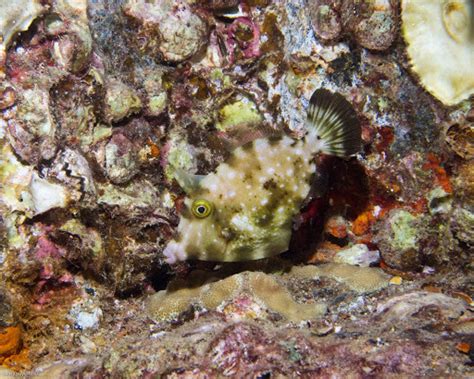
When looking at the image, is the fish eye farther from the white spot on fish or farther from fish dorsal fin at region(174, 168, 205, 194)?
the white spot on fish

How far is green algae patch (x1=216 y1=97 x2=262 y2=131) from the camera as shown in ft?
13.3

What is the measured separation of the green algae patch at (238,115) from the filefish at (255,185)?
39 cm

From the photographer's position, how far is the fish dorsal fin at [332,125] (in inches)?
142

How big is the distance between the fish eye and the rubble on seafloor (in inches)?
16.9

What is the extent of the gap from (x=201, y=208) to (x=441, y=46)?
2.63 m

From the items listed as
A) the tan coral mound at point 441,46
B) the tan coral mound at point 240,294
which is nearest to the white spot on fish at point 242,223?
the tan coral mound at point 240,294

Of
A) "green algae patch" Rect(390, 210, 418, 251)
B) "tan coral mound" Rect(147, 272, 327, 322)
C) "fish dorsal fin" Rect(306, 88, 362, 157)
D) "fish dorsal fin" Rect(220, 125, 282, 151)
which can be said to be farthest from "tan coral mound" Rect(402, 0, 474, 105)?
"tan coral mound" Rect(147, 272, 327, 322)

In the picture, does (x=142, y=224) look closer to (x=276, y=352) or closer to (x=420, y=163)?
(x=276, y=352)

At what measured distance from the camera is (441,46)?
396 cm

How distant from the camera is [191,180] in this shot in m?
3.58

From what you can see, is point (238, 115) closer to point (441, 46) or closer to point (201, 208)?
point (201, 208)

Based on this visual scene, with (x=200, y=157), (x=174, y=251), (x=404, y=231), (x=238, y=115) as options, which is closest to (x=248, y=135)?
(x=238, y=115)

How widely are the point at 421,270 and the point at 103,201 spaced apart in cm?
301

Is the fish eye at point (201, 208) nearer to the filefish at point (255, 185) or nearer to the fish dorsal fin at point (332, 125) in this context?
the filefish at point (255, 185)
